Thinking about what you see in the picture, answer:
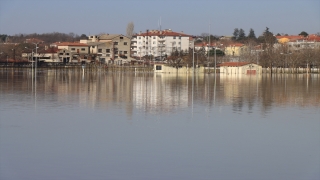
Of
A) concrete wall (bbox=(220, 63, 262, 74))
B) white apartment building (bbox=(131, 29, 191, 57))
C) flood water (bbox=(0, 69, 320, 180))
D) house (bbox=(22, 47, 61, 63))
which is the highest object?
white apartment building (bbox=(131, 29, 191, 57))

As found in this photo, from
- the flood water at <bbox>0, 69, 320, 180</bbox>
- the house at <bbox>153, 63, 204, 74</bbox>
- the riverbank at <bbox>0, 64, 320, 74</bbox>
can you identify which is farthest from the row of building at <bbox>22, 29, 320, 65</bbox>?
the flood water at <bbox>0, 69, 320, 180</bbox>

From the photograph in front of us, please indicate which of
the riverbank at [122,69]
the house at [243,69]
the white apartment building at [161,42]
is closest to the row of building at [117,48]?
the white apartment building at [161,42]

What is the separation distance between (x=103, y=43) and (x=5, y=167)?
83.8 metres

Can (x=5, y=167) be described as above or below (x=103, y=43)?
below

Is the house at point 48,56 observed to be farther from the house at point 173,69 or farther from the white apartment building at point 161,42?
the house at point 173,69

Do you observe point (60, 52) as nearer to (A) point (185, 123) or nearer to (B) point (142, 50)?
(B) point (142, 50)

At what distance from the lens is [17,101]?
1883cm

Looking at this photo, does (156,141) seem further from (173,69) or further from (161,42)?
(161,42)

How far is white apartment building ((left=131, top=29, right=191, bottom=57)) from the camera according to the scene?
10006 centimetres

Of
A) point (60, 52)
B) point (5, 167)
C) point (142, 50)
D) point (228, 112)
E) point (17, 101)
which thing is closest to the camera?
point (5, 167)

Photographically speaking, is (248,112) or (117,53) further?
(117,53)

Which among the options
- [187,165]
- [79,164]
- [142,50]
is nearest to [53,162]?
[79,164]

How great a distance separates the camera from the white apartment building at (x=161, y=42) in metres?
100

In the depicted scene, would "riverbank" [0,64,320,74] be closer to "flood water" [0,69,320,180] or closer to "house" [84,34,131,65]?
"house" [84,34,131,65]
